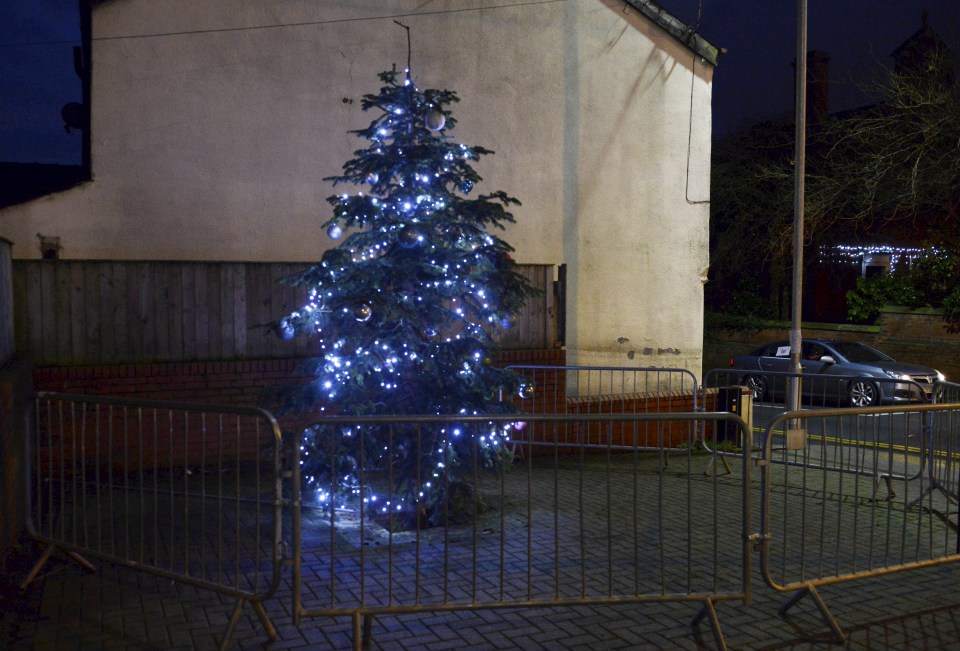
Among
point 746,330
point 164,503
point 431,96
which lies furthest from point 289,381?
point 746,330

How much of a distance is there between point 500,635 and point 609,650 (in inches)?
25.1

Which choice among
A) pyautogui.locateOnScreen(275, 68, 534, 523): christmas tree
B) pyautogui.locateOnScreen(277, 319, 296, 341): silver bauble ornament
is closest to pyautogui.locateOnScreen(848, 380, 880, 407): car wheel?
pyautogui.locateOnScreen(275, 68, 534, 523): christmas tree

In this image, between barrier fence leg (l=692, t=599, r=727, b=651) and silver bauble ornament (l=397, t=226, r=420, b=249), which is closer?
barrier fence leg (l=692, t=599, r=727, b=651)

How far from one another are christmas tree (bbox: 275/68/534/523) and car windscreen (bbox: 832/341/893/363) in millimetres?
13215

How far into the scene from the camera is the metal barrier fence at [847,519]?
536 cm

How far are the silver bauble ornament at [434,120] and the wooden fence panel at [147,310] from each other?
2.14 metres

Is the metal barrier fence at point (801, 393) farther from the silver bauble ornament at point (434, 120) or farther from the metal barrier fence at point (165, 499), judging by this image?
the metal barrier fence at point (165, 499)

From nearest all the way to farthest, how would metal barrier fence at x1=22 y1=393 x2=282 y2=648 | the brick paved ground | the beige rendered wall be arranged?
1. the brick paved ground
2. metal barrier fence at x1=22 y1=393 x2=282 y2=648
3. the beige rendered wall

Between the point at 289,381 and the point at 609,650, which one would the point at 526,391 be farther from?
the point at 289,381

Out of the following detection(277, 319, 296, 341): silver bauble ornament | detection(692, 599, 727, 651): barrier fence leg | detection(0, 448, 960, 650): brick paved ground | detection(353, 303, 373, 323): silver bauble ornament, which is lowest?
detection(0, 448, 960, 650): brick paved ground

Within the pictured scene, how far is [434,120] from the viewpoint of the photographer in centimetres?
666

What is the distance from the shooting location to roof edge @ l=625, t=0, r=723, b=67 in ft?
37.9

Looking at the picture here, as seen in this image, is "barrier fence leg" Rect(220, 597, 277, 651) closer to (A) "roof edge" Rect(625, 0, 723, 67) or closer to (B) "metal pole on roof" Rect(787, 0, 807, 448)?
(B) "metal pole on roof" Rect(787, 0, 807, 448)

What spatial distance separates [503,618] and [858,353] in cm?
1509
